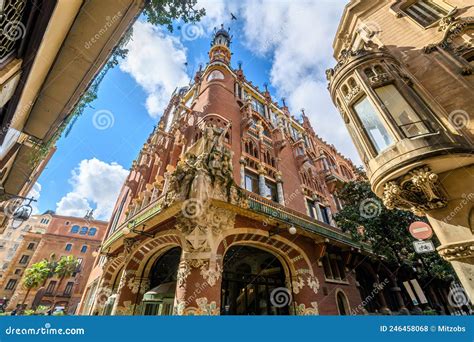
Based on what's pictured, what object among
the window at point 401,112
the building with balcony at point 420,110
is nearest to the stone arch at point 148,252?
the building with balcony at point 420,110

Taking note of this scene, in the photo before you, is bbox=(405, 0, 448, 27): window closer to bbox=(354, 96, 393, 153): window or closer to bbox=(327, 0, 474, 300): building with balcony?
bbox=(327, 0, 474, 300): building with balcony

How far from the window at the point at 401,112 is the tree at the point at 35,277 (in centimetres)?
5083

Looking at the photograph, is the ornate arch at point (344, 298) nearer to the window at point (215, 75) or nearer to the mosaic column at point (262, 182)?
the mosaic column at point (262, 182)

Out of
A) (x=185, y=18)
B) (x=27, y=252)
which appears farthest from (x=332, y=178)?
(x=27, y=252)

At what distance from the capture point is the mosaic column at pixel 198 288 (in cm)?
807

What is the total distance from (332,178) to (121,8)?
21.5m

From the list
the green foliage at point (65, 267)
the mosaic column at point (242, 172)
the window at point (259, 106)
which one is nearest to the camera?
the mosaic column at point (242, 172)

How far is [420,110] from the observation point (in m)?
7.83

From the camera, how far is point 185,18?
6074mm

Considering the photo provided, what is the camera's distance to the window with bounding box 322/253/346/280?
512 inches

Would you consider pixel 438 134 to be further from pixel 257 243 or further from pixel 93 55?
pixel 93 55

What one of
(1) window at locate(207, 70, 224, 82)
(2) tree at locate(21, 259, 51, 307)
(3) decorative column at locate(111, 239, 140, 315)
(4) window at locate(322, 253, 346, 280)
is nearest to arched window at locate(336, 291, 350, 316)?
(4) window at locate(322, 253, 346, 280)

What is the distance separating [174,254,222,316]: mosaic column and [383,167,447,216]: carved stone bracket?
24.0 ft

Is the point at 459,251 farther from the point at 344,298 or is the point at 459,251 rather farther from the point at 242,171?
the point at 242,171
